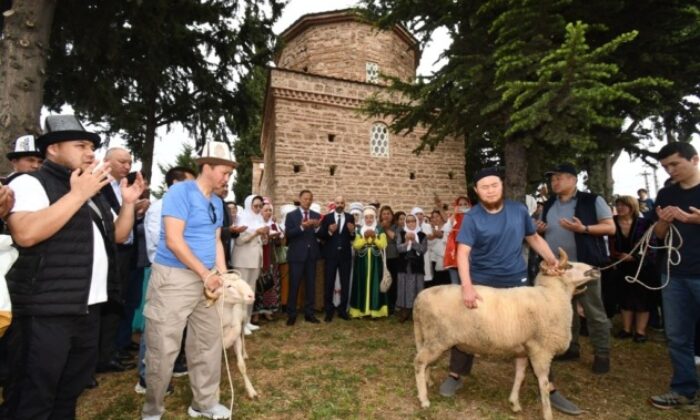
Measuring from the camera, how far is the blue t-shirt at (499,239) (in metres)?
3.64

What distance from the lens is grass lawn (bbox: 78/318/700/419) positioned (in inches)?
142

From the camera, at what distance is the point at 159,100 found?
11.4 m

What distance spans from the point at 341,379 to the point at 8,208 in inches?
140

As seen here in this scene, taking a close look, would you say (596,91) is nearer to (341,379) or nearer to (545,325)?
(545,325)

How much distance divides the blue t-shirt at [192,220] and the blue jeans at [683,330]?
453cm

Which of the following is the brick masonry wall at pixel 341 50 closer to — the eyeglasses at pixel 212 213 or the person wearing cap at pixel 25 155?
the person wearing cap at pixel 25 155

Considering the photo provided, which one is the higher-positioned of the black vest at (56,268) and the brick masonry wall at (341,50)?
the brick masonry wall at (341,50)

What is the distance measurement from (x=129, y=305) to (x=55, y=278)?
3.46 m

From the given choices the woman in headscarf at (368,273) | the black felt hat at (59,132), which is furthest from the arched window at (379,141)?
the black felt hat at (59,132)

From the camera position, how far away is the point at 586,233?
4582mm

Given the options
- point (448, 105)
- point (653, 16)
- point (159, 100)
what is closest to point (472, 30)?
point (448, 105)

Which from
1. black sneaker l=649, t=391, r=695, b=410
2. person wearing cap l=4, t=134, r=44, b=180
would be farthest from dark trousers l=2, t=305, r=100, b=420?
black sneaker l=649, t=391, r=695, b=410

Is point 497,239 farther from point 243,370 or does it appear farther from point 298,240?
point 298,240

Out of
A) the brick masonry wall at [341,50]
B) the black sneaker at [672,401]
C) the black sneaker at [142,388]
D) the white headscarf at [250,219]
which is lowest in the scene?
the black sneaker at [142,388]
